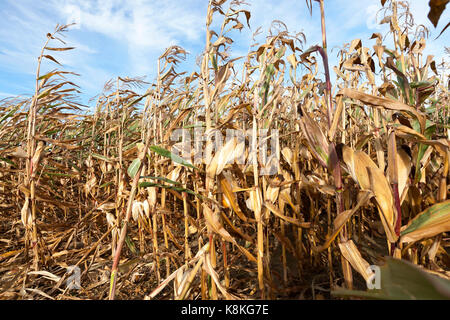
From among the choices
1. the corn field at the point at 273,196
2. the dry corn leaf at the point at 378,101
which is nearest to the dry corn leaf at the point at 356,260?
the corn field at the point at 273,196

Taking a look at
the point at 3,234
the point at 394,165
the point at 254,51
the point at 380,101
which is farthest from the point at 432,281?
the point at 3,234

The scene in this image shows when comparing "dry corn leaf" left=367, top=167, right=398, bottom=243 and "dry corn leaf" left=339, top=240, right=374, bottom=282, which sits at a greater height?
"dry corn leaf" left=367, top=167, right=398, bottom=243

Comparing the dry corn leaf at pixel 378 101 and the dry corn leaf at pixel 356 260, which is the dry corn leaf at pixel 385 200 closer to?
the dry corn leaf at pixel 356 260

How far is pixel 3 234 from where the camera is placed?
7.28 feet

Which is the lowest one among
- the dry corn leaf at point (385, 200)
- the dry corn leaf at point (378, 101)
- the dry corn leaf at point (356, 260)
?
the dry corn leaf at point (356, 260)

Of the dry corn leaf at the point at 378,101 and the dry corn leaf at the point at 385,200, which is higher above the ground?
the dry corn leaf at the point at 378,101

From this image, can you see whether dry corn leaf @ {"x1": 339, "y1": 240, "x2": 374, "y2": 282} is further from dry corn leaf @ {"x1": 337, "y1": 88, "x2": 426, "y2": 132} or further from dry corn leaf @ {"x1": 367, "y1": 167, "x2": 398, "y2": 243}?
dry corn leaf @ {"x1": 337, "y1": 88, "x2": 426, "y2": 132}

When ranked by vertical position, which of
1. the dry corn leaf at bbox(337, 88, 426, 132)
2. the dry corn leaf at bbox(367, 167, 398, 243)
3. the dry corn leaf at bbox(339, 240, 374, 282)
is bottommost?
the dry corn leaf at bbox(339, 240, 374, 282)

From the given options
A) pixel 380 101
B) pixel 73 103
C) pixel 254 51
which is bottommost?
pixel 380 101

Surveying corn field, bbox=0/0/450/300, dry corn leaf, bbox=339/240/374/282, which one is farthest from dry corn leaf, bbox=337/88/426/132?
dry corn leaf, bbox=339/240/374/282
